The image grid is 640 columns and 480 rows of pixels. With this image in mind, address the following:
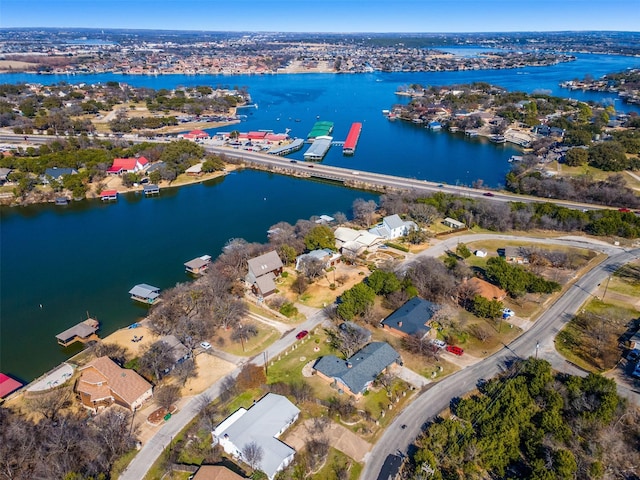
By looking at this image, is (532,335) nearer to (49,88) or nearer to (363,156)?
(363,156)

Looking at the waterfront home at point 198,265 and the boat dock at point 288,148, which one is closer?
the waterfront home at point 198,265

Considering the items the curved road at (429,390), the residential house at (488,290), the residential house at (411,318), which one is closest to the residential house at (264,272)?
the curved road at (429,390)

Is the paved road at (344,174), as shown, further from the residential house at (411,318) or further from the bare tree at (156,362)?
the bare tree at (156,362)

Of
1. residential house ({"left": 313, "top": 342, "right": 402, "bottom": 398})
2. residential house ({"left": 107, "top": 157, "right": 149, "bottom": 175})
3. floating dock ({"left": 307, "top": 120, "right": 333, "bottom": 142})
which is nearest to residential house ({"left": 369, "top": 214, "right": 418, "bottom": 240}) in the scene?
residential house ({"left": 313, "top": 342, "right": 402, "bottom": 398})

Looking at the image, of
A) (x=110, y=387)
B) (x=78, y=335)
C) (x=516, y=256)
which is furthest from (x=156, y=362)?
(x=516, y=256)

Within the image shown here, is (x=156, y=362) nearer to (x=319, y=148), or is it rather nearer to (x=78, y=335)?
(x=78, y=335)

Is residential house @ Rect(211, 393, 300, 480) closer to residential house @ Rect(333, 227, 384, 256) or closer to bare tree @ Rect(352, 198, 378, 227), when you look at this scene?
residential house @ Rect(333, 227, 384, 256)

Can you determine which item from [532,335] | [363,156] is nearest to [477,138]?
[363,156]
